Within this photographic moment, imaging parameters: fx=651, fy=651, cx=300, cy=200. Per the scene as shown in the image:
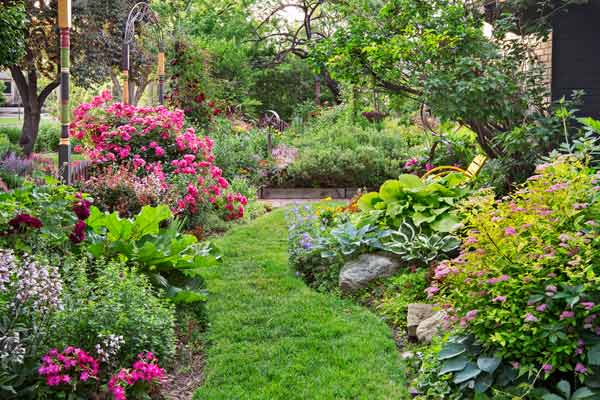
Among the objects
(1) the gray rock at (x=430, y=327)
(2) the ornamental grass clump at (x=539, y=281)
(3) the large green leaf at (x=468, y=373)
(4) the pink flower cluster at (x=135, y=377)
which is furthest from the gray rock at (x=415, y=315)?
(4) the pink flower cluster at (x=135, y=377)

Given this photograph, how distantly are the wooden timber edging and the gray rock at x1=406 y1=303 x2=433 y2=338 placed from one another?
7.50 metres

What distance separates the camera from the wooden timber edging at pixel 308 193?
11969 mm

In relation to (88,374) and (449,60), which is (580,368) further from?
(449,60)

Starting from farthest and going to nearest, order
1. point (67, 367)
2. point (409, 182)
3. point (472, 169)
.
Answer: point (472, 169) < point (409, 182) < point (67, 367)

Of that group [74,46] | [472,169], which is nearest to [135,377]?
[472,169]

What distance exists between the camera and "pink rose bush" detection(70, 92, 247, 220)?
810 centimetres

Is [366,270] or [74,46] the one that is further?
[74,46]

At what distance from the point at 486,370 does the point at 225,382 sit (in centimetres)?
148

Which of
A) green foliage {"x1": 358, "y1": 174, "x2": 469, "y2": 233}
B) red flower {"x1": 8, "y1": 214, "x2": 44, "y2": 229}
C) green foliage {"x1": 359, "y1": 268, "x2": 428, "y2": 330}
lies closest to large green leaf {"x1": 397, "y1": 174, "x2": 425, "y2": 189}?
green foliage {"x1": 358, "y1": 174, "x2": 469, "y2": 233}

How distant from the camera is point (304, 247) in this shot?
609cm

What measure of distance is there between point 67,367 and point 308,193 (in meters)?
9.19

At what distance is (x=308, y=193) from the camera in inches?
476

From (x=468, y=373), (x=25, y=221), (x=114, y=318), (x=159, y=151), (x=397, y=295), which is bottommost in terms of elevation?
(x=397, y=295)

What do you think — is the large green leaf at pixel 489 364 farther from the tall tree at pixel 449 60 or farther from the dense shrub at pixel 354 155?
the dense shrub at pixel 354 155
